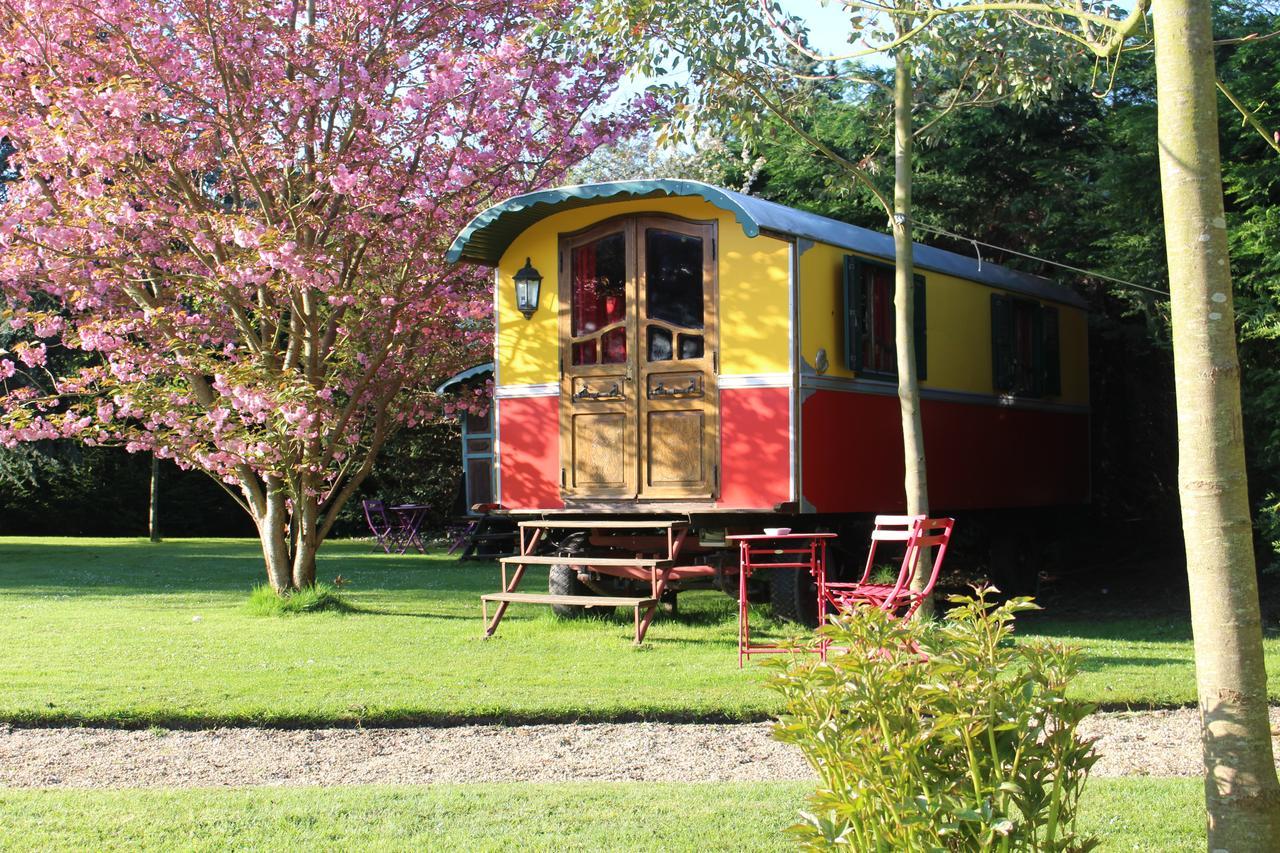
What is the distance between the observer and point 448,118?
11648 mm

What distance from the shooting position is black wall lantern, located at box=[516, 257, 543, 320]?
34.9 feet

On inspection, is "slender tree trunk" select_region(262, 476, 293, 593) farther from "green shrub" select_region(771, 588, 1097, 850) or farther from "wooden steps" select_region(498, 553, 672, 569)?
"green shrub" select_region(771, 588, 1097, 850)

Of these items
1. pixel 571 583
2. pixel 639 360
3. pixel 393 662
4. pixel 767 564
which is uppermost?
pixel 639 360

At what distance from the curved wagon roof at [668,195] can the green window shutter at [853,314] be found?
0.60ft

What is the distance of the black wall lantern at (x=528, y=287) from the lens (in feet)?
34.9

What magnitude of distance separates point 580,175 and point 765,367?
55.8 ft

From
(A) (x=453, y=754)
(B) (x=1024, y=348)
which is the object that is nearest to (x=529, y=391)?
(A) (x=453, y=754)

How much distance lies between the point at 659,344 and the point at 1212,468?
7.11 metres

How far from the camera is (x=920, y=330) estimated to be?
11.2 m

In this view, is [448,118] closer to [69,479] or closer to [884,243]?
[884,243]

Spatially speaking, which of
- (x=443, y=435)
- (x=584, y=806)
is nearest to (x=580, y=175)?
(x=443, y=435)

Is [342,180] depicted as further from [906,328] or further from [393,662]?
[906,328]

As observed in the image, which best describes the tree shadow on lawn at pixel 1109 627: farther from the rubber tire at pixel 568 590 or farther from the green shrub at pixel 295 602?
the green shrub at pixel 295 602

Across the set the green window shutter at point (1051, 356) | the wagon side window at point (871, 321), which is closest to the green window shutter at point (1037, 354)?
the green window shutter at point (1051, 356)
